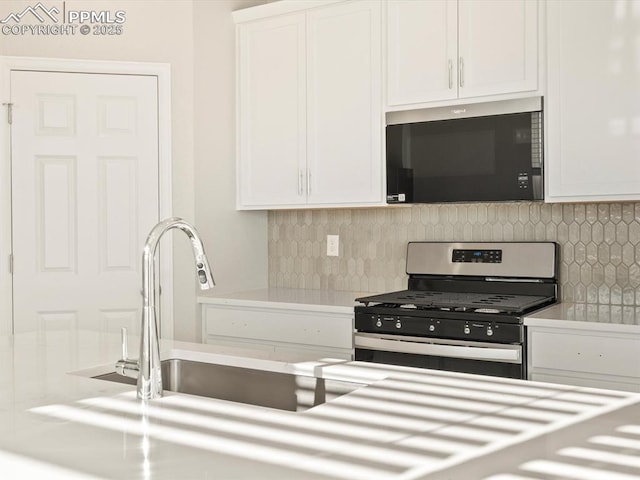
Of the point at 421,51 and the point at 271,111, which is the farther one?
the point at 271,111

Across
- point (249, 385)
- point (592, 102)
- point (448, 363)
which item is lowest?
point (448, 363)

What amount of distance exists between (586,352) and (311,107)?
1915 mm

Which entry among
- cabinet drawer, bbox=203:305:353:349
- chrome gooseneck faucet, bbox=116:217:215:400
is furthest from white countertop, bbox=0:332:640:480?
cabinet drawer, bbox=203:305:353:349

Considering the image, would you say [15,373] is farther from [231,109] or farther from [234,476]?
[231,109]

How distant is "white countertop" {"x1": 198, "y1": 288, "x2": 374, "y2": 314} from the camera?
3.43 metres

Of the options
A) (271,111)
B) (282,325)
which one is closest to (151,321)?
(282,325)

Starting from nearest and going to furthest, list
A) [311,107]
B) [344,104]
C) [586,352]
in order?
[586,352] < [344,104] < [311,107]

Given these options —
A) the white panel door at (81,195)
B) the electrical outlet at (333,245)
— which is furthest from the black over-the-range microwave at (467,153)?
the white panel door at (81,195)

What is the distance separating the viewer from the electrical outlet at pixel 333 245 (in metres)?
4.13

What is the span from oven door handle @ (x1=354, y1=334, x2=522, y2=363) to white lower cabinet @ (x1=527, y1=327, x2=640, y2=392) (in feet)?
0.28

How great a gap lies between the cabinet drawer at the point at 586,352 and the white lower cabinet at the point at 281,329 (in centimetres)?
91

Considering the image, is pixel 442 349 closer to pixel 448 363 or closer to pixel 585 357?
pixel 448 363

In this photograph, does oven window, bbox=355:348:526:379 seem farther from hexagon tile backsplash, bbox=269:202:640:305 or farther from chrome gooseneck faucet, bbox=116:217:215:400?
chrome gooseneck faucet, bbox=116:217:215:400

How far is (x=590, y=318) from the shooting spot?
2752 millimetres
